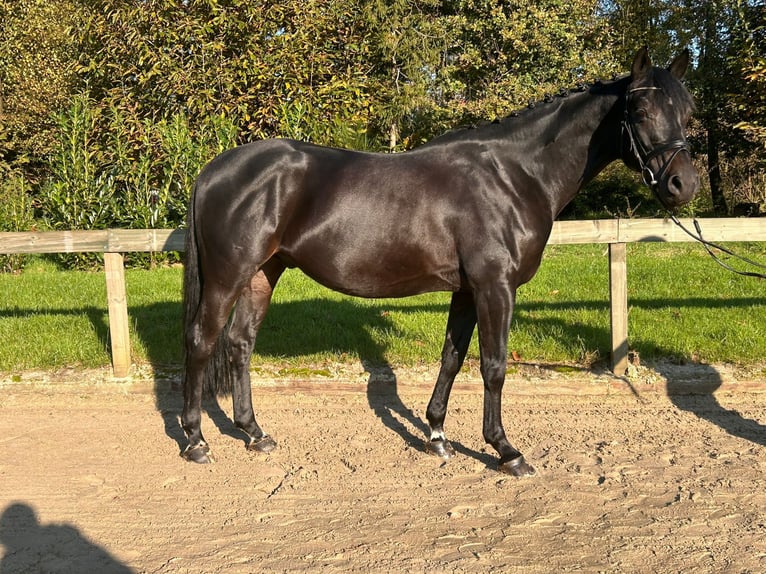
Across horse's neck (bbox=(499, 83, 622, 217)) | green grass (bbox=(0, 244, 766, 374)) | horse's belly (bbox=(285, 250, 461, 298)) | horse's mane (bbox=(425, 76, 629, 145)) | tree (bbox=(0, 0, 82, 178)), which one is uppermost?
tree (bbox=(0, 0, 82, 178))

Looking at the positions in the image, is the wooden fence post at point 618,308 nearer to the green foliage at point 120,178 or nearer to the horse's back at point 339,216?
the horse's back at point 339,216

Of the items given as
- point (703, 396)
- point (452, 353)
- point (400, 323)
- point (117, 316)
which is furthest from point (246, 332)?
point (703, 396)

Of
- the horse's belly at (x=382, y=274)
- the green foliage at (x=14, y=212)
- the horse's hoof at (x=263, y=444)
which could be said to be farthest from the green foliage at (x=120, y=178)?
the horse's belly at (x=382, y=274)

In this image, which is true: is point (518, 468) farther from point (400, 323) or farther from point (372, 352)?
point (400, 323)

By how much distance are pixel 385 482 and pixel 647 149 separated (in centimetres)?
234

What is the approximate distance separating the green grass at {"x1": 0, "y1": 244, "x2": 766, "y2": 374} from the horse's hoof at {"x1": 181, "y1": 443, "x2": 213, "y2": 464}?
4.80 ft

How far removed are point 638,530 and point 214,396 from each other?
2978 mm

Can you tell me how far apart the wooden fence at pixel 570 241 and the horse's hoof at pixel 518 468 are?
188cm

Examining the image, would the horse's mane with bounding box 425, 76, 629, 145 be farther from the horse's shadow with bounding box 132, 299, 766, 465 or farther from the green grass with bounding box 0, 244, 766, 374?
the green grass with bounding box 0, 244, 766, 374

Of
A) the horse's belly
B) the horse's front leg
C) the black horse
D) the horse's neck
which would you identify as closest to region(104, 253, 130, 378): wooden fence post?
the black horse

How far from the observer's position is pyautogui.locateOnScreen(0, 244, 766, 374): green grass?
224 inches

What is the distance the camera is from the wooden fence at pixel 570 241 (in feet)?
17.2

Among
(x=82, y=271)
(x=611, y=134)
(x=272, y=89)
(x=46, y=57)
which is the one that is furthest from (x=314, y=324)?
(x=46, y=57)

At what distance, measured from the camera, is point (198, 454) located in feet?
13.5
